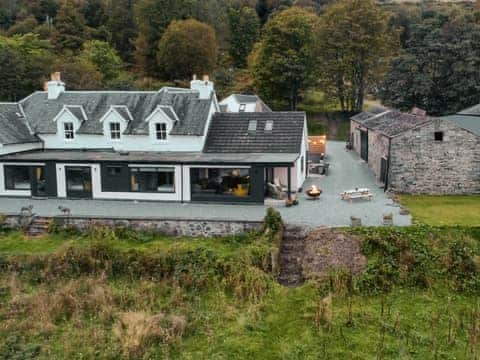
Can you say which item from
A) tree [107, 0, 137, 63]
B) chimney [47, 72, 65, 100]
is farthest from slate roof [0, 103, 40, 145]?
tree [107, 0, 137, 63]

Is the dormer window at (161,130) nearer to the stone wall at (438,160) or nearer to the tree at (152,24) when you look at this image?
the stone wall at (438,160)

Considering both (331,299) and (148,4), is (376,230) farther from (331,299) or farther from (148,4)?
(148,4)

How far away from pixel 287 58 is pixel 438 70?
605 inches

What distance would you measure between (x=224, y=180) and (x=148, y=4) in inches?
1955

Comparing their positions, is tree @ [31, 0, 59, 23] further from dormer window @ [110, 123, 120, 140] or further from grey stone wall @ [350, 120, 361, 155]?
dormer window @ [110, 123, 120, 140]

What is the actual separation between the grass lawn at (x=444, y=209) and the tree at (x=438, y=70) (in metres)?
24.4

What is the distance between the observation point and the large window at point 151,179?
82.3 feet

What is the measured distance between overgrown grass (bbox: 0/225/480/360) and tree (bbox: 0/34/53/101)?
3103 cm

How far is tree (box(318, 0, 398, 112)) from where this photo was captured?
165 feet

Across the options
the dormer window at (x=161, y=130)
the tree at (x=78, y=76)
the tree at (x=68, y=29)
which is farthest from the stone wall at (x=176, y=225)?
the tree at (x=68, y=29)

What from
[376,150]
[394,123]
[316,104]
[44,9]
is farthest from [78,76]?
[44,9]

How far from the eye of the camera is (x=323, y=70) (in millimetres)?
52812

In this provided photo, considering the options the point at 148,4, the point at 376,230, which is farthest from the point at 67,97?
the point at 148,4

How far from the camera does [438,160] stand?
83.5 feet
